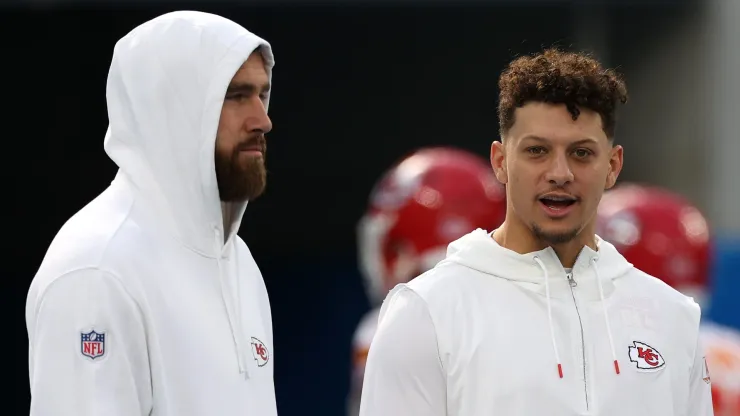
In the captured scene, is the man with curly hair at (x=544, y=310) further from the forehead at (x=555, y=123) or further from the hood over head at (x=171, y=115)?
the hood over head at (x=171, y=115)

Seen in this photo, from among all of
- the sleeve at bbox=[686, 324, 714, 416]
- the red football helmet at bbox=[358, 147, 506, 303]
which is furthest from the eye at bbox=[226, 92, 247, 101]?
the red football helmet at bbox=[358, 147, 506, 303]

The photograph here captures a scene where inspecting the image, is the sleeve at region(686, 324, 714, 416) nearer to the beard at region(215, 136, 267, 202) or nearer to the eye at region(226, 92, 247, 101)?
the beard at region(215, 136, 267, 202)

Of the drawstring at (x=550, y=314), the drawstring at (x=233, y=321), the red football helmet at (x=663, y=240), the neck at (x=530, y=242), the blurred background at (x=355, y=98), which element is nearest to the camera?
the drawstring at (x=550, y=314)

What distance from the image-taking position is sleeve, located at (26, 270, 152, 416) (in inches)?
125

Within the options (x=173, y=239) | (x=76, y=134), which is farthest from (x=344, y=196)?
(x=173, y=239)

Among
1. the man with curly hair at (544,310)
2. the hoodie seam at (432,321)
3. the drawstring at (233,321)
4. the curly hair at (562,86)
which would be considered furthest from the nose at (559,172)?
the drawstring at (233,321)

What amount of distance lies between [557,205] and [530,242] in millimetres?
135

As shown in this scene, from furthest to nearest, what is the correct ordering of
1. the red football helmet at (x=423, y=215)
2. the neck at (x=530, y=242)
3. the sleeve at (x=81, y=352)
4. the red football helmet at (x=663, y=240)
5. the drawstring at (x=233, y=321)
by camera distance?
the red football helmet at (x=663, y=240) → the red football helmet at (x=423, y=215) → the drawstring at (x=233, y=321) → the neck at (x=530, y=242) → the sleeve at (x=81, y=352)

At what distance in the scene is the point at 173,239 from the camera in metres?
3.54

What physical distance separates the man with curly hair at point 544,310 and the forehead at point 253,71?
611 millimetres

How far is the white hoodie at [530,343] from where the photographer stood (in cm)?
325

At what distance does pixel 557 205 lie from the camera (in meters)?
3.33

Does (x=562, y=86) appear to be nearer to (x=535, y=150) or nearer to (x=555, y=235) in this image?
(x=535, y=150)

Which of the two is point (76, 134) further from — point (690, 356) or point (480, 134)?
point (690, 356)
